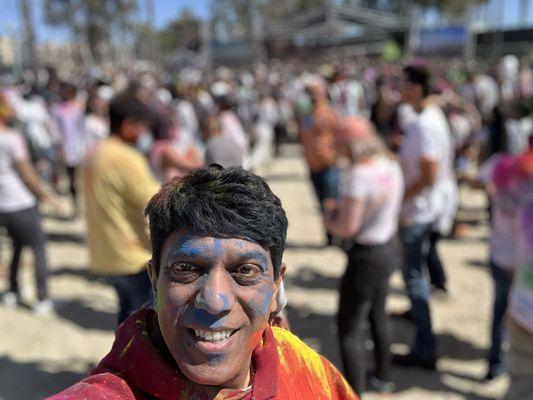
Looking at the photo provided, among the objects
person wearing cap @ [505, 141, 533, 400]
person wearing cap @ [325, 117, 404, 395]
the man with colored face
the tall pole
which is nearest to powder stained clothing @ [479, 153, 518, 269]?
person wearing cap @ [505, 141, 533, 400]

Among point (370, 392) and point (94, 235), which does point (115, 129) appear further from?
point (370, 392)

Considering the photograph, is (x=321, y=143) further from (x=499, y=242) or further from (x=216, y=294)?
(x=216, y=294)

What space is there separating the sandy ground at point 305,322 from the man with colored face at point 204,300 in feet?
8.08

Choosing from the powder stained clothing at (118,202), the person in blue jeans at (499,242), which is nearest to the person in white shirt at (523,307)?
the person in blue jeans at (499,242)

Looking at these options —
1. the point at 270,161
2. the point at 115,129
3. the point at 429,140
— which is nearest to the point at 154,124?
the point at 115,129

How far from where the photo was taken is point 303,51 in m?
33.6

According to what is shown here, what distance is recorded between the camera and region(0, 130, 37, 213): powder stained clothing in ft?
12.5

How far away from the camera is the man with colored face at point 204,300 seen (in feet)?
3.19

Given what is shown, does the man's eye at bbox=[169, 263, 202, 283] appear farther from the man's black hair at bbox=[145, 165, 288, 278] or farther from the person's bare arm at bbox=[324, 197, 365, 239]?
the person's bare arm at bbox=[324, 197, 365, 239]

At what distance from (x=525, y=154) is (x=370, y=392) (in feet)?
5.61

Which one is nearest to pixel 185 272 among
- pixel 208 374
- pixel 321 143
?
pixel 208 374

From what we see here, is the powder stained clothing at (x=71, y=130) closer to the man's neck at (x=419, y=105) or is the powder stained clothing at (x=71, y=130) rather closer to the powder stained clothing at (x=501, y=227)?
the man's neck at (x=419, y=105)

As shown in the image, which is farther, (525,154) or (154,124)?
(154,124)

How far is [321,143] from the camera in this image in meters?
5.26
